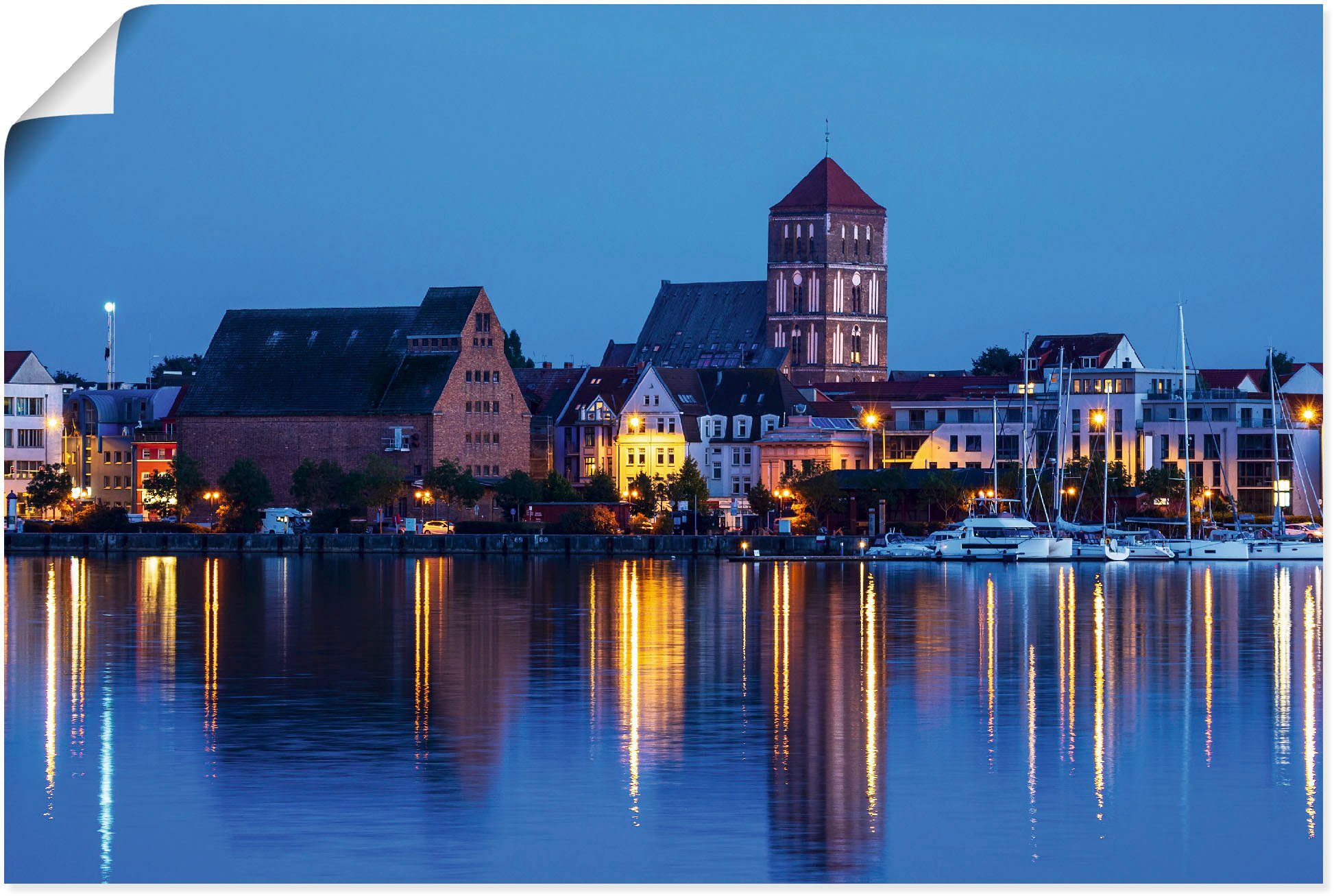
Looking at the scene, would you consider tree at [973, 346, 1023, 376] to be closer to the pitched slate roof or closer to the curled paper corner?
the pitched slate roof

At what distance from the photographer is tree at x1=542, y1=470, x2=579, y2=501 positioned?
4055 inches

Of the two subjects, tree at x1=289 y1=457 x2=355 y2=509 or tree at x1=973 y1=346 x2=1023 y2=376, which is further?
tree at x1=973 y1=346 x2=1023 y2=376

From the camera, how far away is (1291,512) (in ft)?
329

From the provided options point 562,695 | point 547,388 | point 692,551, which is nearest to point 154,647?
point 562,695

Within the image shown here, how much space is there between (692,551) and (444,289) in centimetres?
2995

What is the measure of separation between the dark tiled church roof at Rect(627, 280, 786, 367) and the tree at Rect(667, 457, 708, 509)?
56.6 meters

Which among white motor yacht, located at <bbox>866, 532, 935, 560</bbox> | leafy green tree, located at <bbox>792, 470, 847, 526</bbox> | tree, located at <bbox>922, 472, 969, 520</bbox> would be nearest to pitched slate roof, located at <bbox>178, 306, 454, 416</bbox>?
leafy green tree, located at <bbox>792, 470, 847, 526</bbox>

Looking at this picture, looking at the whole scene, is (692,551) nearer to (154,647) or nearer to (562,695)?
(154,647)

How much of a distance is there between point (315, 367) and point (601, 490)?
2098 cm

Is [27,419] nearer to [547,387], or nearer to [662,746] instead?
[547,387]

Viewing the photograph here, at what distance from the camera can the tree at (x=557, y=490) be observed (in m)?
103

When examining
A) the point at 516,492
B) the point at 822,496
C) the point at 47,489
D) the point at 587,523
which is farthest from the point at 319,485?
the point at 822,496

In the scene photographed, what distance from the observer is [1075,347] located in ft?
395

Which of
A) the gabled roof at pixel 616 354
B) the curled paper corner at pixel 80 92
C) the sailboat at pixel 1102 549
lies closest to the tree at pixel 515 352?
the gabled roof at pixel 616 354
